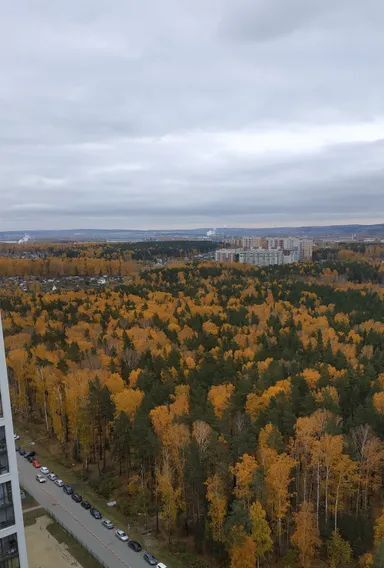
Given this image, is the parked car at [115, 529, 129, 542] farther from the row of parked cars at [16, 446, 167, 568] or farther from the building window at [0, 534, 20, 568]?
the building window at [0, 534, 20, 568]

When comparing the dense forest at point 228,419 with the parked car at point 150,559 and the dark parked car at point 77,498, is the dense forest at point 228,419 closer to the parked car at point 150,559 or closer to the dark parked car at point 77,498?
the dark parked car at point 77,498

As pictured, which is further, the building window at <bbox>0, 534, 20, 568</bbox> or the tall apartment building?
the building window at <bbox>0, 534, 20, 568</bbox>

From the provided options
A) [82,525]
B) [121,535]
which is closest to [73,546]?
[82,525]

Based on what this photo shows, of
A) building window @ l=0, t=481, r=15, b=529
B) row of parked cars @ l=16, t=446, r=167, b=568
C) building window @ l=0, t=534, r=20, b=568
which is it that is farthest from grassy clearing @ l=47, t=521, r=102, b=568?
building window @ l=0, t=481, r=15, b=529

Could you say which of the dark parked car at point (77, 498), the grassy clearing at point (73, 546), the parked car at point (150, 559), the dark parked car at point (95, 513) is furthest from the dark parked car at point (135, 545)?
the dark parked car at point (77, 498)

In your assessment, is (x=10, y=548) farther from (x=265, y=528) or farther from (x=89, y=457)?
(x=89, y=457)
